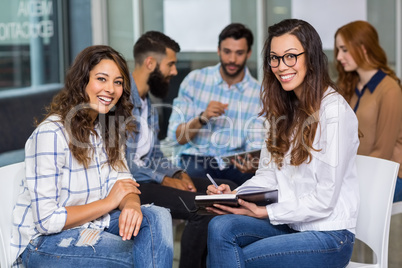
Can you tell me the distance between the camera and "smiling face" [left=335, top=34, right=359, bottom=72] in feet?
11.4

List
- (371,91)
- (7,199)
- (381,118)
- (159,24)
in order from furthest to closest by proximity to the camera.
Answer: (159,24)
(371,91)
(381,118)
(7,199)

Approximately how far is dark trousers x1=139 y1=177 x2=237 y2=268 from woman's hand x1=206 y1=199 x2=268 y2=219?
518 millimetres

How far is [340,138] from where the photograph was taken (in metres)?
2.19

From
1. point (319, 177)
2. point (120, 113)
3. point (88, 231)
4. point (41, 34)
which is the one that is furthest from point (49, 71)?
point (319, 177)

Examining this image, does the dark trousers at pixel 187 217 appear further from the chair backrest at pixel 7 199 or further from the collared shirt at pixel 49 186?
the chair backrest at pixel 7 199

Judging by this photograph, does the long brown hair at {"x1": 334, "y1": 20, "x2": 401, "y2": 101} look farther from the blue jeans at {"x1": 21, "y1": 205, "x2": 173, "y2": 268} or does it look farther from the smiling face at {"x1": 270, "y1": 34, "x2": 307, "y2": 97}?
the blue jeans at {"x1": 21, "y1": 205, "x2": 173, "y2": 268}

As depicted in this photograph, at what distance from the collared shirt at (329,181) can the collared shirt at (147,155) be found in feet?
3.10

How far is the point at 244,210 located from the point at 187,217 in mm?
600

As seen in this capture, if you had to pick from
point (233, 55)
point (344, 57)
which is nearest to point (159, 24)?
point (233, 55)

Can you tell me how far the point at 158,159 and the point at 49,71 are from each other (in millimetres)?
1699

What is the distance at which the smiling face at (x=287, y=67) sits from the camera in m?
2.32

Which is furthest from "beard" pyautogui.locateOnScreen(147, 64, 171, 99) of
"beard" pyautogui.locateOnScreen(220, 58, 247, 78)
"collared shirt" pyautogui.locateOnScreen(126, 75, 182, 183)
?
"beard" pyautogui.locateOnScreen(220, 58, 247, 78)

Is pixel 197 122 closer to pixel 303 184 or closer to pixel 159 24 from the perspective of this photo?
pixel 159 24

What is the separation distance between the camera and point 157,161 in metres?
3.23
